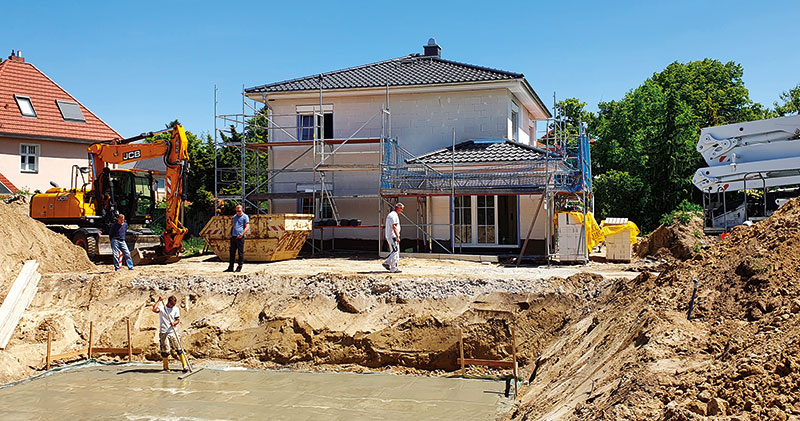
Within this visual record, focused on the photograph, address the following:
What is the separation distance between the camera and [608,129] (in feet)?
118

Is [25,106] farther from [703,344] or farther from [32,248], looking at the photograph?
[703,344]

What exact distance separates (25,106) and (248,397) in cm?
2434

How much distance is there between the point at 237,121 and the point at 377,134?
4.63 meters

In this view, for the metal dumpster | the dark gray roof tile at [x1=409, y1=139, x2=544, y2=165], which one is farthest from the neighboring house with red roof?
the dark gray roof tile at [x1=409, y1=139, x2=544, y2=165]

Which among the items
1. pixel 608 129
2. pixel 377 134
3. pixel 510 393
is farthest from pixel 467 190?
pixel 608 129

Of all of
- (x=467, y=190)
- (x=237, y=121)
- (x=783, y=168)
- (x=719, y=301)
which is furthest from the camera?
(x=237, y=121)

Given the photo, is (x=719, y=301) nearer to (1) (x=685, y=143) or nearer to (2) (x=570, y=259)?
(2) (x=570, y=259)

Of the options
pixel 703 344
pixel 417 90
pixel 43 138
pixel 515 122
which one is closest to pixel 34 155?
pixel 43 138

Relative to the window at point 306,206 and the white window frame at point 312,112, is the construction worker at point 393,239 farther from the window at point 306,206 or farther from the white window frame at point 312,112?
the white window frame at point 312,112

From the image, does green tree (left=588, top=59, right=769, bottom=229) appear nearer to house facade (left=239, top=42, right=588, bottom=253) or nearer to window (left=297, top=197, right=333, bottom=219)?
house facade (left=239, top=42, right=588, bottom=253)

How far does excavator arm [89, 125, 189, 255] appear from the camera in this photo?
17.7 meters

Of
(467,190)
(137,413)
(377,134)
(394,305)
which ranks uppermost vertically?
(377,134)

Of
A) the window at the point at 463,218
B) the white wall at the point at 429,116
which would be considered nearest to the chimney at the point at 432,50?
the white wall at the point at 429,116

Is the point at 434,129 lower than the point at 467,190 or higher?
higher
